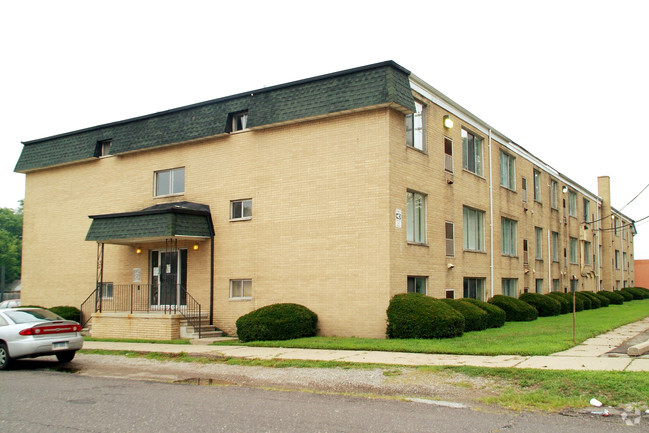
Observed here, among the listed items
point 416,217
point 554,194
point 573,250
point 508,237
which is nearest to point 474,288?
point 508,237

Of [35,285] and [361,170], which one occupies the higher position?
[361,170]

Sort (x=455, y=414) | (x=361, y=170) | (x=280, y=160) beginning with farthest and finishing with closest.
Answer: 1. (x=280, y=160)
2. (x=361, y=170)
3. (x=455, y=414)

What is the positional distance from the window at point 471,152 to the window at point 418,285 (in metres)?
5.94

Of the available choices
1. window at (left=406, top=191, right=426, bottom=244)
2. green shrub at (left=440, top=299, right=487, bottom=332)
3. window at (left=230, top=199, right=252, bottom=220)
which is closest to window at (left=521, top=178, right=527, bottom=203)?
window at (left=406, top=191, right=426, bottom=244)

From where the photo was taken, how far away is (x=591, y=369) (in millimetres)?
10742

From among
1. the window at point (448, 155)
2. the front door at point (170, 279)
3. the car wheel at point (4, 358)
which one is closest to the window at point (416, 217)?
the window at point (448, 155)

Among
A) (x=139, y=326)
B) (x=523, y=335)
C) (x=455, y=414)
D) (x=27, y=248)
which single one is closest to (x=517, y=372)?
(x=455, y=414)

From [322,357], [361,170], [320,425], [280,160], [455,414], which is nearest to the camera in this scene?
[320,425]

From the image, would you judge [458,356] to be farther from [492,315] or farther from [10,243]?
[10,243]

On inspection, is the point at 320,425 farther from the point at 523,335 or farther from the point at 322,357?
the point at 523,335

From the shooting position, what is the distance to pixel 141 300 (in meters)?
22.8

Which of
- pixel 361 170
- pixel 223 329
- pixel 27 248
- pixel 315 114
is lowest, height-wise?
pixel 223 329

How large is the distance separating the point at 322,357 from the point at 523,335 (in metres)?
6.56

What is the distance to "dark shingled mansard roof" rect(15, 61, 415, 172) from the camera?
59.5ft
